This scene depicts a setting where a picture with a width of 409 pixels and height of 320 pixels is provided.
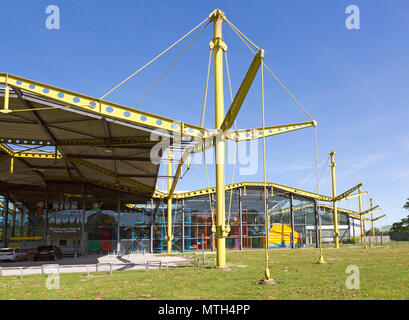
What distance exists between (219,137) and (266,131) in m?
4.74

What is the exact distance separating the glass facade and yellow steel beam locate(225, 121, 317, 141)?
16.2 metres

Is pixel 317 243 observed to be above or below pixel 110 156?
below

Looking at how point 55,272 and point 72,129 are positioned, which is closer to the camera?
point 55,272

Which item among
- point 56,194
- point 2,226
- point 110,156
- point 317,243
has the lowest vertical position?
point 317,243

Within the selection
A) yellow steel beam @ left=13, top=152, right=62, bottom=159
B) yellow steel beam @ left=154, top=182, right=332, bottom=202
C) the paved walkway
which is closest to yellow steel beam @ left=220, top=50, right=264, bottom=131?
the paved walkway

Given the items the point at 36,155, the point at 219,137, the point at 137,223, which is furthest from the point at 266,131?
the point at 137,223

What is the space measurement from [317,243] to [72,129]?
4545cm

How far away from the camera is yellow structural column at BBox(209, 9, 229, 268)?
20.0m

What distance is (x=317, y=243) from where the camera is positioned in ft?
183

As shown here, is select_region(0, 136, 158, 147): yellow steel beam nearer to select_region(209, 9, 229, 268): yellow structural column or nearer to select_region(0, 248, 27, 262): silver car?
select_region(209, 9, 229, 268): yellow structural column

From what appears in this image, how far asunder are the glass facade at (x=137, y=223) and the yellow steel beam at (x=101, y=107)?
68.4 feet
